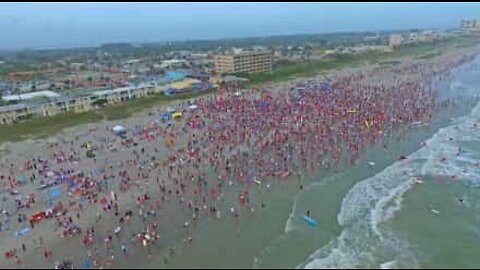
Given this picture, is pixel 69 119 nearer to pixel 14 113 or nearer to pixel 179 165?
pixel 14 113

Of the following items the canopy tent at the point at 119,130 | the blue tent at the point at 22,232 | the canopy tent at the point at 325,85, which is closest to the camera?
the blue tent at the point at 22,232

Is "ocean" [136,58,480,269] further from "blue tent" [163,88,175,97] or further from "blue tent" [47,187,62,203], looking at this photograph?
"blue tent" [163,88,175,97]

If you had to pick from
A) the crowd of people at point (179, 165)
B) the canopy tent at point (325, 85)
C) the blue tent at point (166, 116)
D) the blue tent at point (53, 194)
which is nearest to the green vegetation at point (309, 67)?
the canopy tent at point (325, 85)

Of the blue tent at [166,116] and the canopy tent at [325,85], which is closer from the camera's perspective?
the blue tent at [166,116]

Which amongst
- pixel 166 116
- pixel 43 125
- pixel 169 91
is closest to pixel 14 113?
pixel 43 125

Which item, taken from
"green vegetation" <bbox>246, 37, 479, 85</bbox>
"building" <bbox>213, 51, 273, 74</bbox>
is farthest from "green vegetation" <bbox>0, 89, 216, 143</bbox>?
"building" <bbox>213, 51, 273, 74</bbox>

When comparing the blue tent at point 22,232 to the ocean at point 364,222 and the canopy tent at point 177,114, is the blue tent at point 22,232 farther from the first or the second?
the canopy tent at point 177,114
